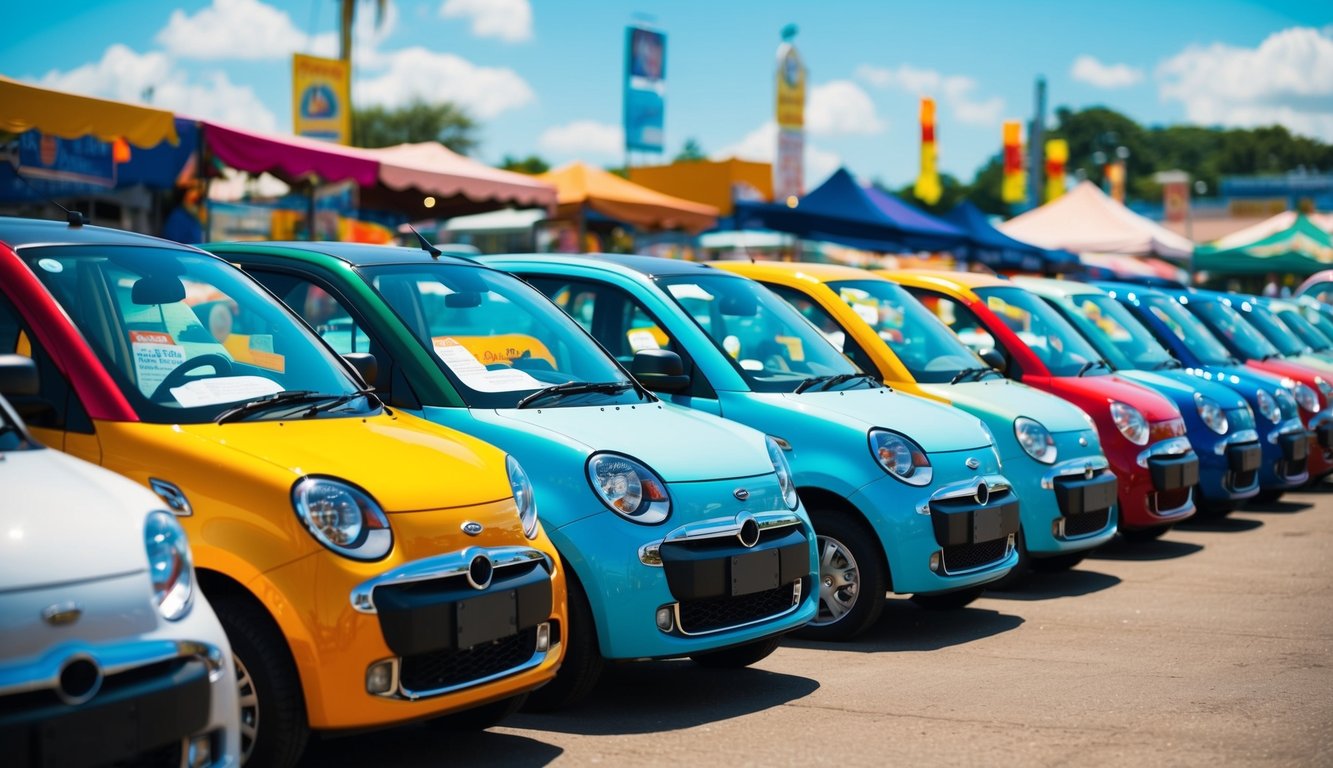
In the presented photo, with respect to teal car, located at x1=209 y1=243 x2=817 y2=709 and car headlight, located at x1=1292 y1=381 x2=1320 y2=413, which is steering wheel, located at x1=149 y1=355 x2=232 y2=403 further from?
car headlight, located at x1=1292 y1=381 x2=1320 y2=413

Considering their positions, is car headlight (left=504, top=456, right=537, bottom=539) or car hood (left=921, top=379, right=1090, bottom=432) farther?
car hood (left=921, top=379, right=1090, bottom=432)

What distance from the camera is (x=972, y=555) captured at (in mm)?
7164

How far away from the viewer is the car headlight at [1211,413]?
10.9 m

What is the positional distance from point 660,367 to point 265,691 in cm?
284

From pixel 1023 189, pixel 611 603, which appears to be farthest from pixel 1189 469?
pixel 1023 189

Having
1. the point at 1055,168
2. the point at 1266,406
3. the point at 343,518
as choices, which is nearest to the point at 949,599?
the point at 343,518

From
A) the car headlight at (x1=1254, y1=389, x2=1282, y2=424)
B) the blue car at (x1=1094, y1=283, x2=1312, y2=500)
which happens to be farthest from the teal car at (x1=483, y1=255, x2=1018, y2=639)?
the car headlight at (x1=1254, y1=389, x2=1282, y2=424)

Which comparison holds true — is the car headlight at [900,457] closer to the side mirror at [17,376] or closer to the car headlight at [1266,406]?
the side mirror at [17,376]

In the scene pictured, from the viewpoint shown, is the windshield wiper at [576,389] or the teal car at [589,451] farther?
the windshield wiper at [576,389]

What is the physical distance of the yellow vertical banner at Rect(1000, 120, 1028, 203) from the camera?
47.9 m

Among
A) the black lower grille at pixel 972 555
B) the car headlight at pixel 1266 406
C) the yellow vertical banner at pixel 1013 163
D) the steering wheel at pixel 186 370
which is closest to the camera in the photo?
the steering wheel at pixel 186 370

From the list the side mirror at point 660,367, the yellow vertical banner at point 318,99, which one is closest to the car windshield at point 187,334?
the side mirror at point 660,367

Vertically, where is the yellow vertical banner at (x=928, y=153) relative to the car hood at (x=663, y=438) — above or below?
above

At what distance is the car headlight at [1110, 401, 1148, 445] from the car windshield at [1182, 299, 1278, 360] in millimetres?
5055
